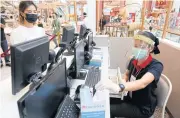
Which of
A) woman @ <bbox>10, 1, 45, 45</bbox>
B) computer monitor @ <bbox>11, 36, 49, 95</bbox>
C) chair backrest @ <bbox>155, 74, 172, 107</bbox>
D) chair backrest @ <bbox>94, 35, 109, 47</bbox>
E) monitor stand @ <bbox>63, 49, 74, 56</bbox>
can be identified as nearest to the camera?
computer monitor @ <bbox>11, 36, 49, 95</bbox>

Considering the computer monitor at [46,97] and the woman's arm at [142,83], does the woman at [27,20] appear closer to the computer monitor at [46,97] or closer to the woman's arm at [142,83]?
the computer monitor at [46,97]

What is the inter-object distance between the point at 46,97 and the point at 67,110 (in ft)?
0.78

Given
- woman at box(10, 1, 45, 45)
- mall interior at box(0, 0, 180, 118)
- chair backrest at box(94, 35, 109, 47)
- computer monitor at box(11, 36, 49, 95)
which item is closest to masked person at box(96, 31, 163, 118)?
mall interior at box(0, 0, 180, 118)

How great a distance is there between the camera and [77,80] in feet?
5.03

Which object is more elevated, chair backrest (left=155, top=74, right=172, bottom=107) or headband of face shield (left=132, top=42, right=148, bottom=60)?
headband of face shield (left=132, top=42, right=148, bottom=60)

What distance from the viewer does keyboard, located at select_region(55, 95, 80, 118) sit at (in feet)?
2.86

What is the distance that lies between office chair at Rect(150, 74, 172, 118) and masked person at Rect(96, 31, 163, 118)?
0.14 ft

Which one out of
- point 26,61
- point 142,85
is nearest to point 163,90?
point 142,85

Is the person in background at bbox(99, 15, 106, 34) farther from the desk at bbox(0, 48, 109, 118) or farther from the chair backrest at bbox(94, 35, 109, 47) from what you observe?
the desk at bbox(0, 48, 109, 118)

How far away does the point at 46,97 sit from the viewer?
0.75 meters

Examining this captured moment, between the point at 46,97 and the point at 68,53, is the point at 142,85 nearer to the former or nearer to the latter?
the point at 46,97

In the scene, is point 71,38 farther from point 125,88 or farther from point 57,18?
point 57,18

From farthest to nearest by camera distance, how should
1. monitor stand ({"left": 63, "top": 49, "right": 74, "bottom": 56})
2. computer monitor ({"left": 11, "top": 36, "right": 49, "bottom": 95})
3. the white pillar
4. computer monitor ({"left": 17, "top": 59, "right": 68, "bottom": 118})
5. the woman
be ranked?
1. the white pillar
2. monitor stand ({"left": 63, "top": 49, "right": 74, "bottom": 56})
3. the woman
4. computer monitor ({"left": 11, "top": 36, "right": 49, "bottom": 95})
5. computer monitor ({"left": 17, "top": 59, "right": 68, "bottom": 118})

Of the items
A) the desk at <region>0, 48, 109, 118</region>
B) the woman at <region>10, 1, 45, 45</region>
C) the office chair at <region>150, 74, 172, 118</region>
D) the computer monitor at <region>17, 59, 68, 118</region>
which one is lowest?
the office chair at <region>150, 74, 172, 118</region>
